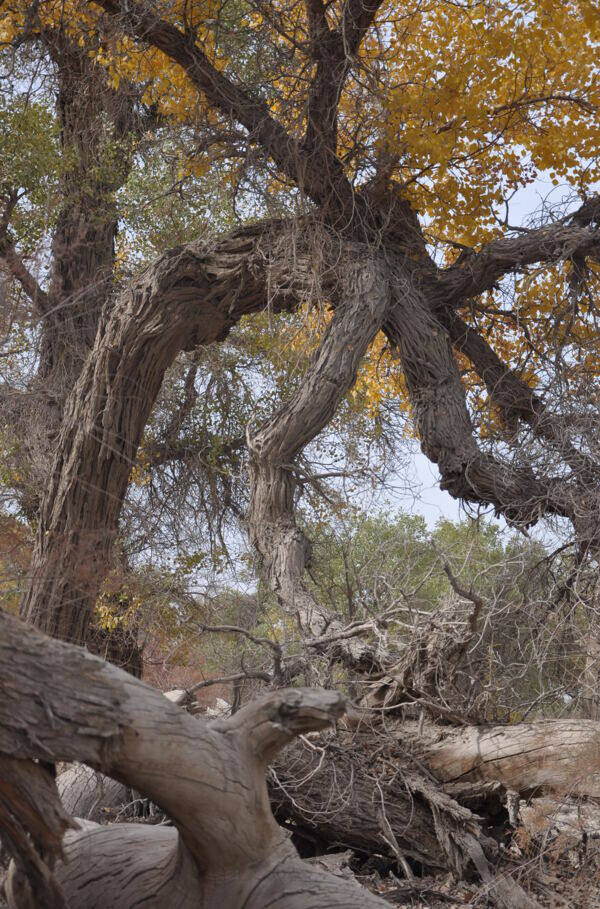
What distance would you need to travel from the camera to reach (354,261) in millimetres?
7668

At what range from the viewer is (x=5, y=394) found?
34.6 feet

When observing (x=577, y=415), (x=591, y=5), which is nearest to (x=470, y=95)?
(x=591, y=5)

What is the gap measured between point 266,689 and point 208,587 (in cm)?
309

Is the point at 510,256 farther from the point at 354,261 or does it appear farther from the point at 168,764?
the point at 168,764

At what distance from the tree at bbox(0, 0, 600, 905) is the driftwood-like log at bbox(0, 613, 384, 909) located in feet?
11.3

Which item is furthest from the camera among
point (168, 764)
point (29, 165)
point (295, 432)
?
point (29, 165)

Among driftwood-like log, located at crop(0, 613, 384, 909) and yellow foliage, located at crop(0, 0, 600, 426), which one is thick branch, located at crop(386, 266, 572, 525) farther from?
driftwood-like log, located at crop(0, 613, 384, 909)

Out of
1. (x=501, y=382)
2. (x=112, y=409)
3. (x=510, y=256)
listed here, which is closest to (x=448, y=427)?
(x=501, y=382)

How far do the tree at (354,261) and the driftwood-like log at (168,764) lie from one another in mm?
3452

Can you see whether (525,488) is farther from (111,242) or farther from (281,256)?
(111,242)

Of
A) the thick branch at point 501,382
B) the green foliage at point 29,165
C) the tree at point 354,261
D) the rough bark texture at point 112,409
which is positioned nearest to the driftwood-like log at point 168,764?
the tree at point 354,261

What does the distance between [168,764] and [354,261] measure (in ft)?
18.8

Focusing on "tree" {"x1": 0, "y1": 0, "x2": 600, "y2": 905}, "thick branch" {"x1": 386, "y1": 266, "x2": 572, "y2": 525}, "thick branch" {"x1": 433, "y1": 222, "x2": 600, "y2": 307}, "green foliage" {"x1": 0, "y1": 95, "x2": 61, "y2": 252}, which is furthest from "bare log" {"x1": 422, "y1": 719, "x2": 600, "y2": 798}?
"green foliage" {"x1": 0, "y1": 95, "x2": 61, "y2": 252}

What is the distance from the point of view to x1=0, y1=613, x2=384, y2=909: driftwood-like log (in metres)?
2.48
